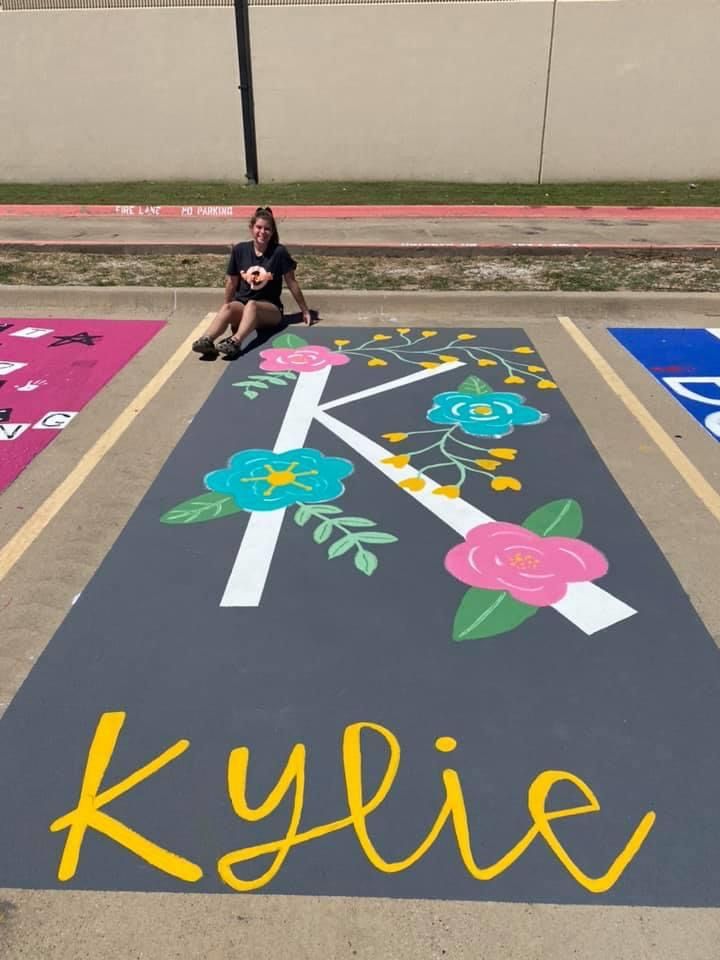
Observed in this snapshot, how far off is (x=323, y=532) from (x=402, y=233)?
1004 centimetres

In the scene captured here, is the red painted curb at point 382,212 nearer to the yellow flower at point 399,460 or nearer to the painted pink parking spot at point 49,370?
the painted pink parking spot at point 49,370

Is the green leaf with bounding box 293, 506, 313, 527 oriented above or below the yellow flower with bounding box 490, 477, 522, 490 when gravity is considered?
above

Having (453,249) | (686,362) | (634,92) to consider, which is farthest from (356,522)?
(634,92)

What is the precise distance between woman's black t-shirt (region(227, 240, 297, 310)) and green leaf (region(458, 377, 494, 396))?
219 centimetres

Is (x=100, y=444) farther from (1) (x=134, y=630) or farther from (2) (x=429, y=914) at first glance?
(2) (x=429, y=914)

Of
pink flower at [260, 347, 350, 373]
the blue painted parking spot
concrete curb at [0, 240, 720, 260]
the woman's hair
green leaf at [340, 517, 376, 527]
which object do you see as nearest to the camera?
green leaf at [340, 517, 376, 527]

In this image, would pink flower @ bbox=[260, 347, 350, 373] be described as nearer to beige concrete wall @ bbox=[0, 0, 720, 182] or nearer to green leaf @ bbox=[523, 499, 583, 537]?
green leaf @ bbox=[523, 499, 583, 537]

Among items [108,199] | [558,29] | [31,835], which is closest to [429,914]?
[31,835]

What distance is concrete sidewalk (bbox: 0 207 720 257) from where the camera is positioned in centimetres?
1128

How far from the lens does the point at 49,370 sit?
6.93 meters

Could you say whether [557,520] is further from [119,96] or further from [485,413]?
[119,96]

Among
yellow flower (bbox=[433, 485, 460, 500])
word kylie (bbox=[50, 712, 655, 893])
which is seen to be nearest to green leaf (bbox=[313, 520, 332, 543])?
yellow flower (bbox=[433, 485, 460, 500])

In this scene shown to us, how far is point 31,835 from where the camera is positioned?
268 centimetres

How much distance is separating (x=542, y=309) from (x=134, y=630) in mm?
6254
